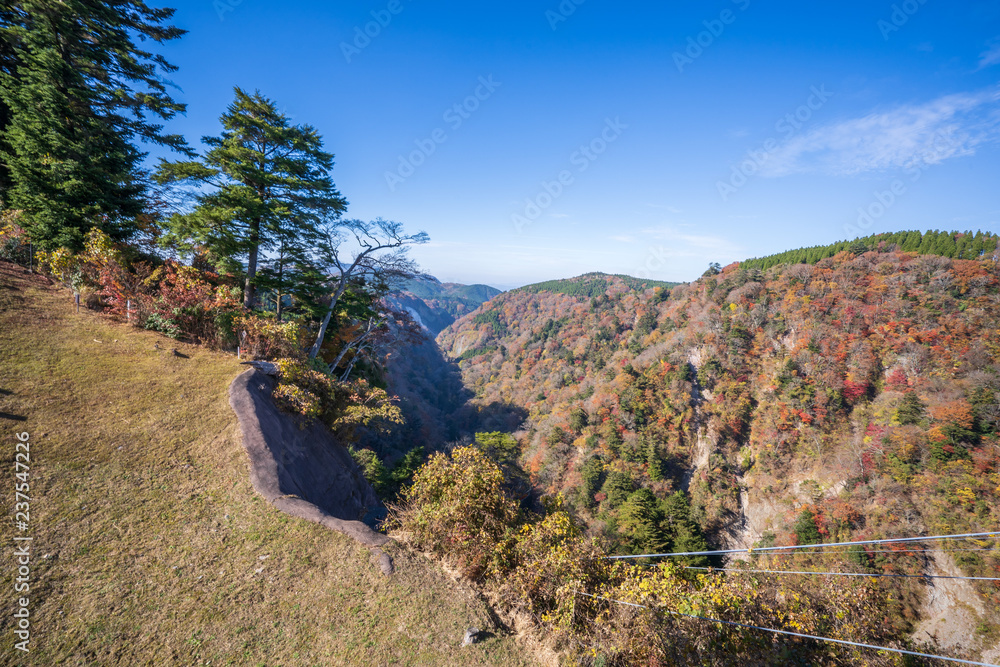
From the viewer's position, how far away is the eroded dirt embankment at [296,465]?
270 inches

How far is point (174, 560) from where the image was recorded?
523 cm

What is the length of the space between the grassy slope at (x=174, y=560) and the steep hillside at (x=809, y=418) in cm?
2611

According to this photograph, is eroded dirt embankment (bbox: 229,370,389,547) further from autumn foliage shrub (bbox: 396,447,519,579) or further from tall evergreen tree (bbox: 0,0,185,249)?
tall evergreen tree (bbox: 0,0,185,249)

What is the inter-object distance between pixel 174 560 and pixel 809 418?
51226mm

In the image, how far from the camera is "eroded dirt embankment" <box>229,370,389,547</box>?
22.5 feet

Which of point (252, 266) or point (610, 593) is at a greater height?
point (252, 266)

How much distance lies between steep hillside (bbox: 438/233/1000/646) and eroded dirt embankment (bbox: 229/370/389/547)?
84.6 ft

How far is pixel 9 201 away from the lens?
12.8 metres

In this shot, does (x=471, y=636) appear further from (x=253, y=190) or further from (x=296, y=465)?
(x=253, y=190)

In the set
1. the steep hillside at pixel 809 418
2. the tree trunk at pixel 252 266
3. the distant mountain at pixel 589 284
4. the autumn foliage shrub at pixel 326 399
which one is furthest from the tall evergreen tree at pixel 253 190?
the distant mountain at pixel 589 284

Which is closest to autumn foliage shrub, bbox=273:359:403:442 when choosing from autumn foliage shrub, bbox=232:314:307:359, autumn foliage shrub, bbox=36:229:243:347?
autumn foliage shrub, bbox=232:314:307:359

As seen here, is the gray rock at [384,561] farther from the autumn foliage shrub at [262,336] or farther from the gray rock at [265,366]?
the autumn foliage shrub at [262,336]

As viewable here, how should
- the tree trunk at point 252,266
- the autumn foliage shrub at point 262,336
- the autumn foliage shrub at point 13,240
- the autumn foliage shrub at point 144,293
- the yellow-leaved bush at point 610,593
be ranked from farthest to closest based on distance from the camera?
1. the tree trunk at point 252,266
2. the autumn foliage shrub at point 13,240
3. the autumn foliage shrub at point 262,336
4. the autumn foliage shrub at point 144,293
5. the yellow-leaved bush at point 610,593

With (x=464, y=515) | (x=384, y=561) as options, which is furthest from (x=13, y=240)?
(x=464, y=515)
